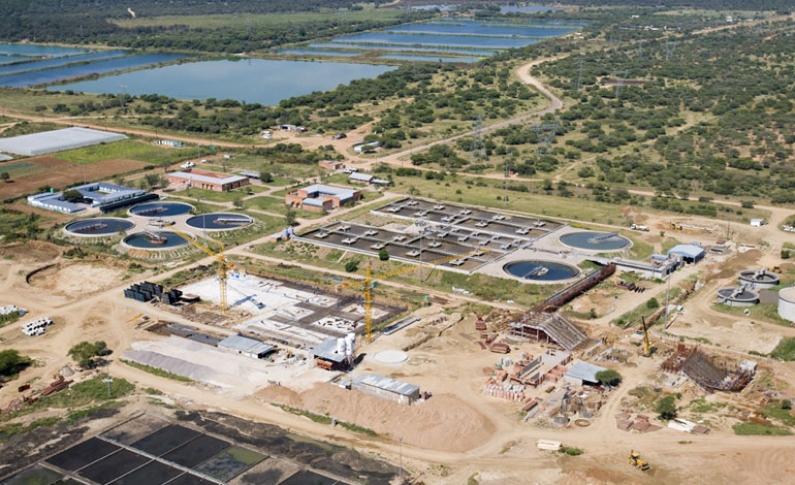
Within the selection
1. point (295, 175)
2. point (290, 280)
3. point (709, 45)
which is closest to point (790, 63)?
point (709, 45)

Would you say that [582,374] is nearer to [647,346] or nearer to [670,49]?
[647,346]

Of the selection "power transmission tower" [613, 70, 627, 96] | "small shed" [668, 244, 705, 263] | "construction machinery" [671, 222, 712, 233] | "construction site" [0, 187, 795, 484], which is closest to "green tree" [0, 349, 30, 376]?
"construction site" [0, 187, 795, 484]

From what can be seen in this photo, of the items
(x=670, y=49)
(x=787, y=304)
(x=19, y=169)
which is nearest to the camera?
(x=787, y=304)

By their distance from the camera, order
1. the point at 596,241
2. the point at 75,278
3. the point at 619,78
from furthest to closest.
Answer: the point at 619,78, the point at 596,241, the point at 75,278

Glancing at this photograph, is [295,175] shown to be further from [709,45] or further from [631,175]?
[709,45]

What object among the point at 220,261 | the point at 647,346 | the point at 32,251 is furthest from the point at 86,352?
the point at 647,346

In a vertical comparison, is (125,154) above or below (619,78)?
below

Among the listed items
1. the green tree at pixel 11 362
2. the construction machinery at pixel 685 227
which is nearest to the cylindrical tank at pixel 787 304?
the construction machinery at pixel 685 227
